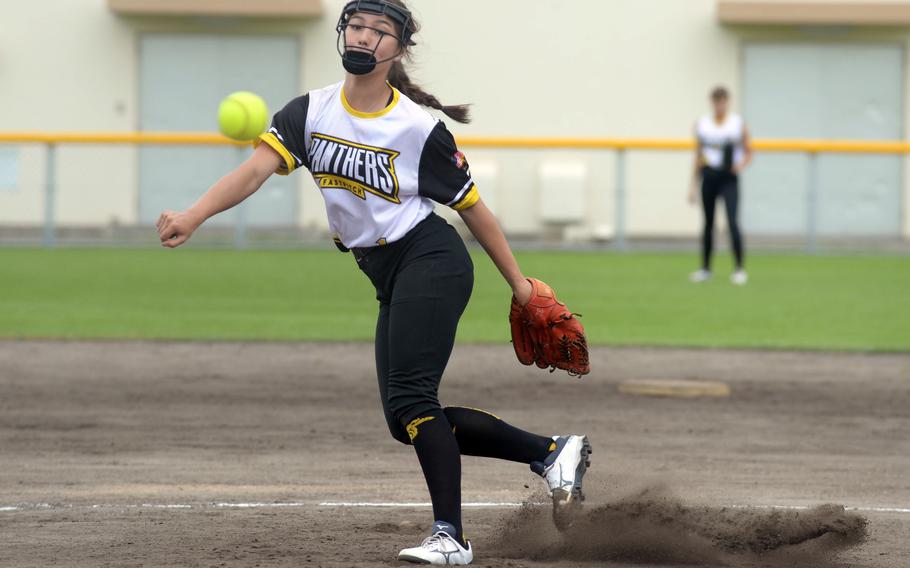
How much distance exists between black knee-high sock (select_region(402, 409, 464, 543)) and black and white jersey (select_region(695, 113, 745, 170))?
12.0 m

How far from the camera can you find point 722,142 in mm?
16469

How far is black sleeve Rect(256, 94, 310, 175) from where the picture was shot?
5039 mm

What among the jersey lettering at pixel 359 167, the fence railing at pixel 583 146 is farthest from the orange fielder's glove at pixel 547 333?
the fence railing at pixel 583 146

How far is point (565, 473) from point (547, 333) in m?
0.51

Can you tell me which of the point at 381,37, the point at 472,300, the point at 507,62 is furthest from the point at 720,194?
the point at 381,37

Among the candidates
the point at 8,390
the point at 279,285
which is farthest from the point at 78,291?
the point at 8,390

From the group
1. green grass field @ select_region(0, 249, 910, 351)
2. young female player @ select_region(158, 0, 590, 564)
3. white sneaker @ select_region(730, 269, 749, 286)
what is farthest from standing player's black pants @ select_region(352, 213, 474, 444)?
white sneaker @ select_region(730, 269, 749, 286)

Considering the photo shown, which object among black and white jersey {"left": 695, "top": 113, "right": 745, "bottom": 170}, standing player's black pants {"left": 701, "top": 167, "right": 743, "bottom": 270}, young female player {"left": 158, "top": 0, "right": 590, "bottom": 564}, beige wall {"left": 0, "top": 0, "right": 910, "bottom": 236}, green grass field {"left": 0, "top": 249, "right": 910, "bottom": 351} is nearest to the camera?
young female player {"left": 158, "top": 0, "right": 590, "bottom": 564}

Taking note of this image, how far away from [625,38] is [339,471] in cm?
1854

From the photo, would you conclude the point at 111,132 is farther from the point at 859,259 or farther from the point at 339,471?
the point at 339,471

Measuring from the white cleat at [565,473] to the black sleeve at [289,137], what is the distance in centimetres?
136

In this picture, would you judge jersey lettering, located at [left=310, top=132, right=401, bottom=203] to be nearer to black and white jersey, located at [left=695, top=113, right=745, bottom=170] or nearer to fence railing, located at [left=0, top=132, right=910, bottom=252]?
black and white jersey, located at [left=695, top=113, right=745, bottom=170]

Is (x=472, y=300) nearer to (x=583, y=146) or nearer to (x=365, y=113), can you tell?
(x=583, y=146)

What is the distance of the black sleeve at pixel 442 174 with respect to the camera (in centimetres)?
501
